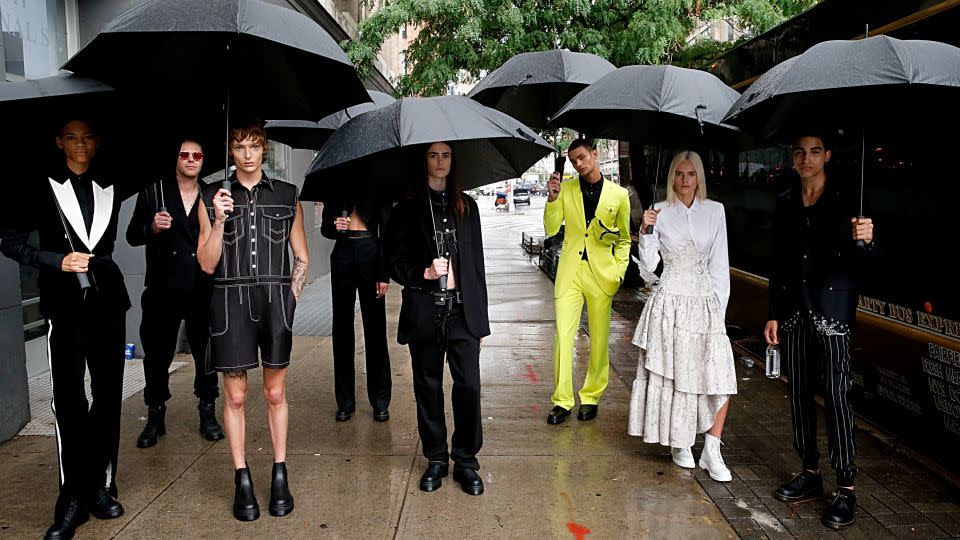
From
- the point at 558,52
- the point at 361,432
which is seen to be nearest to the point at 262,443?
the point at 361,432

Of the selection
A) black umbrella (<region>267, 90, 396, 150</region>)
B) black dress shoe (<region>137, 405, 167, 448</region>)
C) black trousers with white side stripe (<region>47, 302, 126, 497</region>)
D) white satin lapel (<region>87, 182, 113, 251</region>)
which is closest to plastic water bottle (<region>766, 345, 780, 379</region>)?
black umbrella (<region>267, 90, 396, 150</region>)

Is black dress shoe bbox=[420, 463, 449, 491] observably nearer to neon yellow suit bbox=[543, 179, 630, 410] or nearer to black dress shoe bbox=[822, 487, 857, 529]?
neon yellow suit bbox=[543, 179, 630, 410]

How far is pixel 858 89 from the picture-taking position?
151 inches

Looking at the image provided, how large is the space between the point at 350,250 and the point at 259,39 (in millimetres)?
2058

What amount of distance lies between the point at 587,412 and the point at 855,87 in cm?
282

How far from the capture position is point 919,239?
4.57m

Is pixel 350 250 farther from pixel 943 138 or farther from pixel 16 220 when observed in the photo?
pixel 943 138

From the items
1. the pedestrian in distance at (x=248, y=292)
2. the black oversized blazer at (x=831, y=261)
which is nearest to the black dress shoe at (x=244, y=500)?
the pedestrian in distance at (x=248, y=292)

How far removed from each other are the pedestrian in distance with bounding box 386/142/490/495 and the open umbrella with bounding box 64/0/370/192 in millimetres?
733

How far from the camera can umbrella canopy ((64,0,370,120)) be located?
3420 millimetres

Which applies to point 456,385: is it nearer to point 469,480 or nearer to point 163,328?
point 469,480

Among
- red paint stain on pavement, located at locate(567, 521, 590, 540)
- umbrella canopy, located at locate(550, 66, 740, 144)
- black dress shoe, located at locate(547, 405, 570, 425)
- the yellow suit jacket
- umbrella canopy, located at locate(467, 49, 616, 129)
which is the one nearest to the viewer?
red paint stain on pavement, located at locate(567, 521, 590, 540)

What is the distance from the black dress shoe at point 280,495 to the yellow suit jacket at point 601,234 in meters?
2.26

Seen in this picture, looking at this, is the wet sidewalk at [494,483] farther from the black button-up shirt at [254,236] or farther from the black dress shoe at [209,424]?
the black button-up shirt at [254,236]
